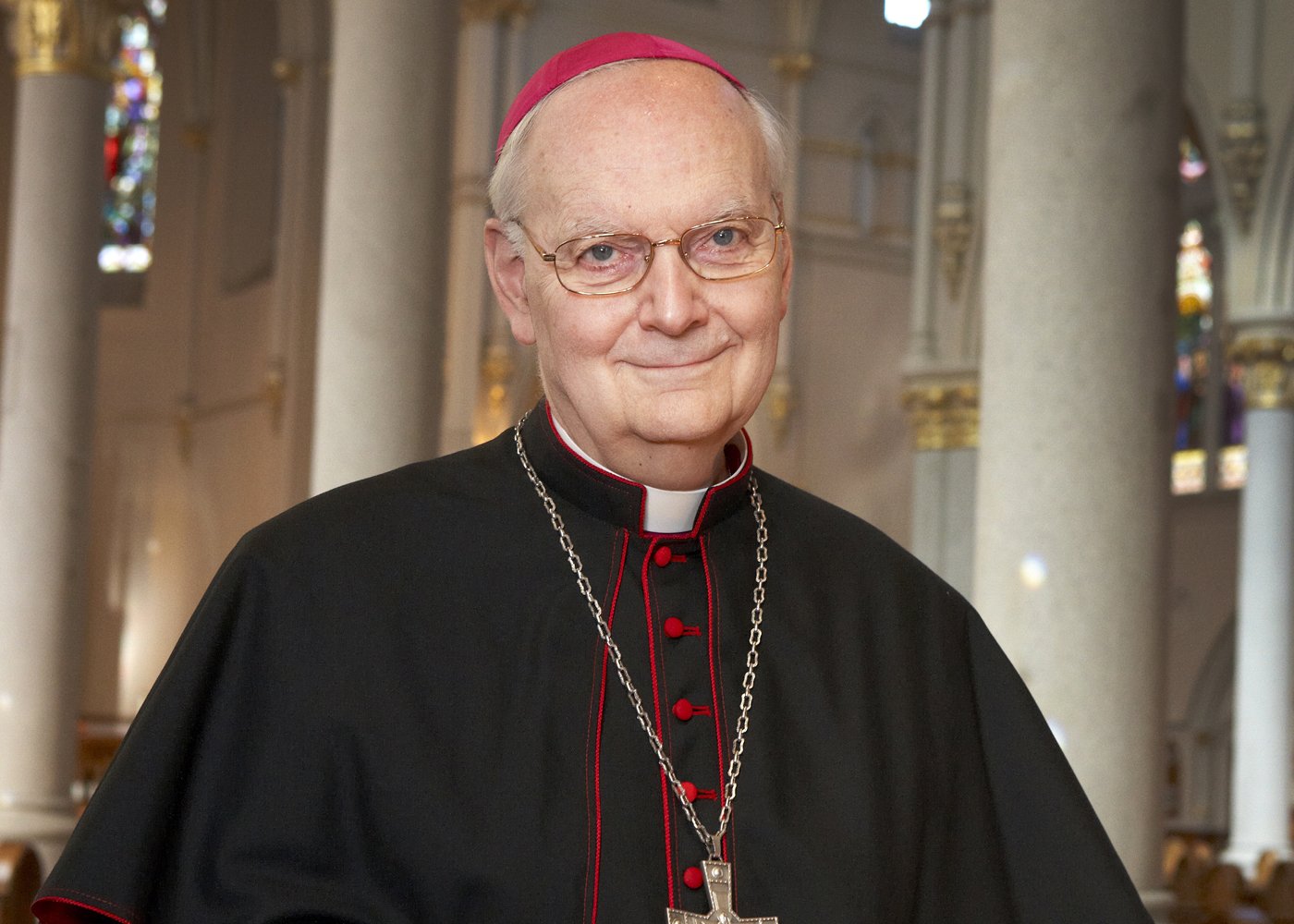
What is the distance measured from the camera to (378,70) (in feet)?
21.5

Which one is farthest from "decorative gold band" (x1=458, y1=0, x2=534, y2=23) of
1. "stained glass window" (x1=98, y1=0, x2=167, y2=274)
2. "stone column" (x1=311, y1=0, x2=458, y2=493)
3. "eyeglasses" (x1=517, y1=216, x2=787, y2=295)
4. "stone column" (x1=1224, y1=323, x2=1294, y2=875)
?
"eyeglasses" (x1=517, y1=216, x2=787, y2=295)

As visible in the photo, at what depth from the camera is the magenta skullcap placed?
2051 mm

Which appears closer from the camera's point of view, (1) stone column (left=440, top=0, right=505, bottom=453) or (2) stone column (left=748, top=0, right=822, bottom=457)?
(1) stone column (left=440, top=0, right=505, bottom=453)

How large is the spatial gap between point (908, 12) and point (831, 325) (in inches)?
137

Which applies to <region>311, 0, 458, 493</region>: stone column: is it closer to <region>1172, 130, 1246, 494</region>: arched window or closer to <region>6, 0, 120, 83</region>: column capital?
<region>6, 0, 120, 83</region>: column capital

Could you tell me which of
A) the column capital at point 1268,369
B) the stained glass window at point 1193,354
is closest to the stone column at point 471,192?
the column capital at point 1268,369

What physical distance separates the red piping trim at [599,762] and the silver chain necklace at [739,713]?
2 cm

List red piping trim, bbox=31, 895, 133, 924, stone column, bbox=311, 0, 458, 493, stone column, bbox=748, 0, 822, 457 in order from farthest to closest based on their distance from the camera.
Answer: stone column, bbox=748, 0, 822, 457
stone column, bbox=311, 0, 458, 493
red piping trim, bbox=31, 895, 133, 924

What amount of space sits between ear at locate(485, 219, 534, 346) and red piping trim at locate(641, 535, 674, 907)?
30 centimetres

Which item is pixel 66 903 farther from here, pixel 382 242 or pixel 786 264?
pixel 382 242

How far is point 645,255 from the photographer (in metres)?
1.95

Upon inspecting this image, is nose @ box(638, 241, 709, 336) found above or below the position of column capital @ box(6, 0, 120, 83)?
below

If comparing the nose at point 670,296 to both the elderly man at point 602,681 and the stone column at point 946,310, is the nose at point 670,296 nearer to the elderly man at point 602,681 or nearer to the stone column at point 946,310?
the elderly man at point 602,681

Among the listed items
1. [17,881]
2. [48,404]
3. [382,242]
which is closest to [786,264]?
[382,242]
